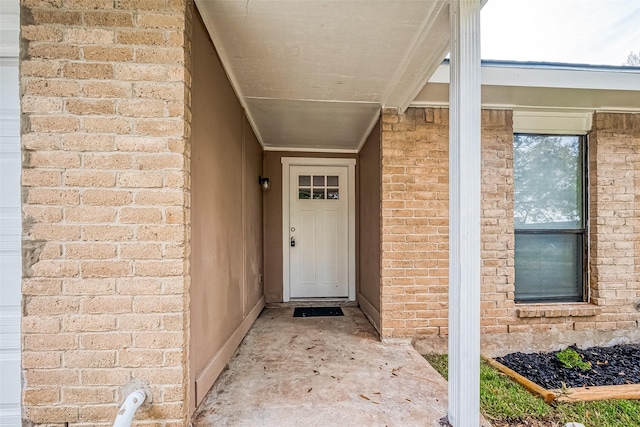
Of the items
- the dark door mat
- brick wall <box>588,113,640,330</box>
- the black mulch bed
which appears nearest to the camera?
the black mulch bed

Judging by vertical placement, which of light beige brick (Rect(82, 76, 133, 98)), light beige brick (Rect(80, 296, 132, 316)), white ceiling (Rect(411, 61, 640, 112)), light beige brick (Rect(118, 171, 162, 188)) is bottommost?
light beige brick (Rect(80, 296, 132, 316))

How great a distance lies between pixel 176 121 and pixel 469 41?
5.07 ft

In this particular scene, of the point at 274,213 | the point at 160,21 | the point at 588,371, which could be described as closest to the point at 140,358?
the point at 160,21

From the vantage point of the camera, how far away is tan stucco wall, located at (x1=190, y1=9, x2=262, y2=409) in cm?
156

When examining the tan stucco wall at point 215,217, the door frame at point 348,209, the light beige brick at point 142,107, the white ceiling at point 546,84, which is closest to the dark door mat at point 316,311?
the door frame at point 348,209

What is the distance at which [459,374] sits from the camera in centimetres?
143

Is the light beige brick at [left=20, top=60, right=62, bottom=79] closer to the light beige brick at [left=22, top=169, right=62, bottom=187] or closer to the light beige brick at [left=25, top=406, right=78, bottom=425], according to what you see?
the light beige brick at [left=22, top=169, right=62, bottom=187]

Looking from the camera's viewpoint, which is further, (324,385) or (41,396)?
(324,385)

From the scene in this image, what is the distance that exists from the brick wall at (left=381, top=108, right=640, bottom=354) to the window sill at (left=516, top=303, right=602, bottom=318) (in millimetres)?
10

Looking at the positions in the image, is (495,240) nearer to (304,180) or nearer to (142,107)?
(304,180)

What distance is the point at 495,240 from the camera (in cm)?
281

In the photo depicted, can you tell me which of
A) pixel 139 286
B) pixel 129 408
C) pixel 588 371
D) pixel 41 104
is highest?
pixel 41 104

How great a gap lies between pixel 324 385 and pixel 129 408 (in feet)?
3.82

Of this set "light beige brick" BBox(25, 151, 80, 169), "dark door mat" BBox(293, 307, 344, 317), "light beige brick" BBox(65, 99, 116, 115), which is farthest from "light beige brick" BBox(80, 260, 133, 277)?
"dark door mat" BBox(293, 307, 344, 317)
